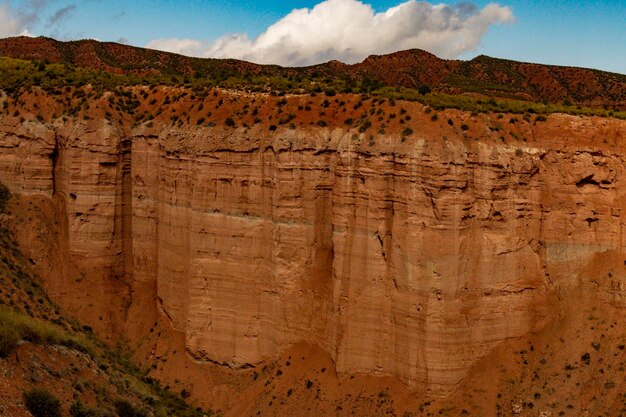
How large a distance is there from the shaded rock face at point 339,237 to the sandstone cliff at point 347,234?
0.07 metres

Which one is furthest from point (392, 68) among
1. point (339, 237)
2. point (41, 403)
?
point (41, 403)

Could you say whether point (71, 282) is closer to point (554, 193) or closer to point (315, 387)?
point (315, 387)

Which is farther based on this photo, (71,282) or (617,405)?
(71,282)

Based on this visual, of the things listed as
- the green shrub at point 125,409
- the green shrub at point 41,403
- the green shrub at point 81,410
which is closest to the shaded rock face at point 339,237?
the green shrub at point 125,409

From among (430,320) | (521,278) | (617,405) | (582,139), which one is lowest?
(617,405)

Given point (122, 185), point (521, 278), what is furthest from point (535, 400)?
point (122, 185)

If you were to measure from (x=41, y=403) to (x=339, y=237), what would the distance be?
613 inches

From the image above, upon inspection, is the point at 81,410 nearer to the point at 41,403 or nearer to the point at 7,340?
the point at 41,403

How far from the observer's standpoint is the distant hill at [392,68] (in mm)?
81875

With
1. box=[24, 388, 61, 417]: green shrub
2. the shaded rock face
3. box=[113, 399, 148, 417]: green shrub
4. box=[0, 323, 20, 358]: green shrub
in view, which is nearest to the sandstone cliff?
the shaded rock face

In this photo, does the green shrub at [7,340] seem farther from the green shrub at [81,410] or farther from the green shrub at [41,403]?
the green shrub at [81,410]

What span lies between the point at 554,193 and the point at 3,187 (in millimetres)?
32149

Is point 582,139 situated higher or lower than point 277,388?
higher

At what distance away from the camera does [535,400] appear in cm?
2489
